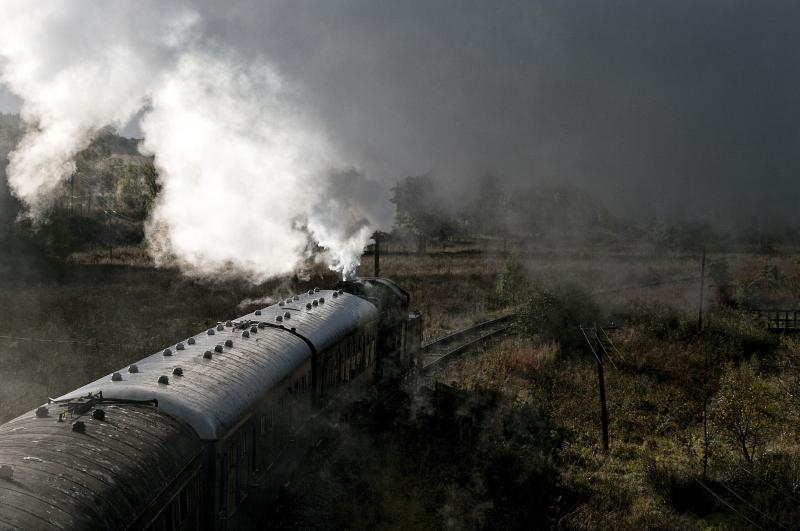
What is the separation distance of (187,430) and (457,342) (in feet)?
83.2

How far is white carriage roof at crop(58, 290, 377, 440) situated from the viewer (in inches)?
347

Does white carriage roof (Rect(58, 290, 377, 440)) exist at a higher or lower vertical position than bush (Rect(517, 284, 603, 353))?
higher

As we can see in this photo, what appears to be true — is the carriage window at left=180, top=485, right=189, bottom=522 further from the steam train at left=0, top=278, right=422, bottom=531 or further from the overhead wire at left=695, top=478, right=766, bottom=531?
the overhead wire at left=695, top=478, right=766, bottom=531

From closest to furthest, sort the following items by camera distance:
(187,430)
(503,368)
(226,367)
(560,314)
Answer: (187,430) → (226,367) → (503,368) → (560,314)

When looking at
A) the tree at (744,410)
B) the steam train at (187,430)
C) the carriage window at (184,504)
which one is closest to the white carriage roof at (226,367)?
the steam train at (187,430)

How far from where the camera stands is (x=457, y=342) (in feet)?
109

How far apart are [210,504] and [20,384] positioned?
14.5 m

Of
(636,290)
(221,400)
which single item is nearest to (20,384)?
(221,400)

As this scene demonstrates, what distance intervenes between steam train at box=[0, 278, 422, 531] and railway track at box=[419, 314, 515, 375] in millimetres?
10450

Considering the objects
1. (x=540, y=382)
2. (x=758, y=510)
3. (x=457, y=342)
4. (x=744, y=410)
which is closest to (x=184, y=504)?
(x=758, y=510)

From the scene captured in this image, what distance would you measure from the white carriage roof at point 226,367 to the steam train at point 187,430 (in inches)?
0.9

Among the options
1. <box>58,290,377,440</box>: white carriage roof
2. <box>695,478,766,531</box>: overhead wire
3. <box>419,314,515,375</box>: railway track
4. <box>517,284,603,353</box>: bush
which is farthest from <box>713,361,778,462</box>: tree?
<box>517,284,603,353</box>: bush

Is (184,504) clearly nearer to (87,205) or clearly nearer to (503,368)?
(503,368)

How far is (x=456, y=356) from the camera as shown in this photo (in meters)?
29.8
